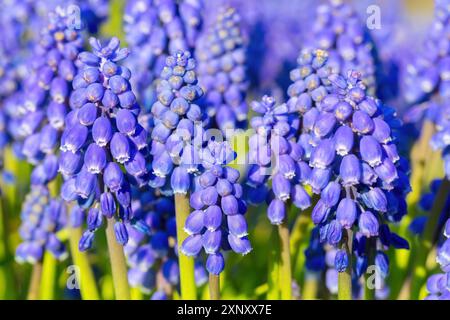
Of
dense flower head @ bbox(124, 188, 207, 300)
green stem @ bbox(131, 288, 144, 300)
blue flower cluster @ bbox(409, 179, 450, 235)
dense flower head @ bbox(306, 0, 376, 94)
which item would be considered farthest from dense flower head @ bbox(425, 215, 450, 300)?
green stem @ bbox(131, 288, 144, 300)

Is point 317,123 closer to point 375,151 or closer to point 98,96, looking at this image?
point 375,151

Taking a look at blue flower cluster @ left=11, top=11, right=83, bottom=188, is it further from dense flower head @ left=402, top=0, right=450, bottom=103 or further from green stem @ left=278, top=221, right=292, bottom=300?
dense flower head @ left=402, top=0, right=450, bottom=103

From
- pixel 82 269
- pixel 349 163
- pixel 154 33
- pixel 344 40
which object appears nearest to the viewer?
pixel 349 163

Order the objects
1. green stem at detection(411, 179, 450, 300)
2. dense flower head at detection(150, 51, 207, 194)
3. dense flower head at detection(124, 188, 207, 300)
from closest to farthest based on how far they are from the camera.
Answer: dense flower head at detection(150, 51, 207, 194) → dense flower head at detection(124, 188, 207, 300) → green stem at detection(411, 179, 450, 300)

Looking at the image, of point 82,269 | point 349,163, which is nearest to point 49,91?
point 82,269

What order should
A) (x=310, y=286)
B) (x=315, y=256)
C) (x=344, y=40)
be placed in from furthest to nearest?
(x=344, y=40) → (x=310, y=286) → (x=315, y=256)

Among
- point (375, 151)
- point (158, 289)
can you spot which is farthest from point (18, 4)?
point (375, 151)

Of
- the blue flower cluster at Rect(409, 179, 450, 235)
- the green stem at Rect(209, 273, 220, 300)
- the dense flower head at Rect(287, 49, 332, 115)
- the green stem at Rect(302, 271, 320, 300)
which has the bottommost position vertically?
the green stem at Rect(302, 271, 320, 300)

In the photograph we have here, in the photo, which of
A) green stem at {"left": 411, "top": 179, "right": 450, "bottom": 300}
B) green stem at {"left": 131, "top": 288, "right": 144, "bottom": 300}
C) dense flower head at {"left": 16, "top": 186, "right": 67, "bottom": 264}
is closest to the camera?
green stem at {"left": 411, "top": 179, "right": 450, "bottom": 300}

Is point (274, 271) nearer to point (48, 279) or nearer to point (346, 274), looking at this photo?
point (346, 274)
